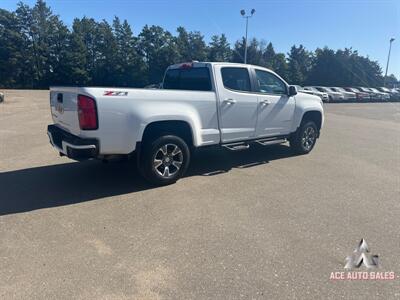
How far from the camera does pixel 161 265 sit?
305 cm

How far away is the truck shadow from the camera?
4.54 m

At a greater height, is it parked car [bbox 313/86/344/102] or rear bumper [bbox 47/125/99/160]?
parked car [bbox 313/86/344/102]

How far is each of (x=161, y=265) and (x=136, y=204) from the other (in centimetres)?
155

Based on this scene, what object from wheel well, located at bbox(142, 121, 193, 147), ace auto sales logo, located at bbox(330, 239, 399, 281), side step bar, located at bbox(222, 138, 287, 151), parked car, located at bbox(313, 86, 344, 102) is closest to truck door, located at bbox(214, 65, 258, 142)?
side step bar, located at bbox(222, 138, 287, 151)

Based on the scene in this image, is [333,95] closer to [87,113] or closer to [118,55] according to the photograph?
[87,113]

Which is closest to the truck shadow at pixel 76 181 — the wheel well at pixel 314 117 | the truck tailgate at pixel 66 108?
the truck tailgate at pixel 66 108

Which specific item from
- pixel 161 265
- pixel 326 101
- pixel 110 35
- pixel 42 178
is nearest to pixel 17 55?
pixel 110 35

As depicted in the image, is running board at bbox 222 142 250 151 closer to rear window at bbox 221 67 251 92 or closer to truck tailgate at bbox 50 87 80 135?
rear window at bbox 221 67 251 92

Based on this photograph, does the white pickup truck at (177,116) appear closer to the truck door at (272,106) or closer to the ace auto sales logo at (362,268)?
the truck door at (272,106)

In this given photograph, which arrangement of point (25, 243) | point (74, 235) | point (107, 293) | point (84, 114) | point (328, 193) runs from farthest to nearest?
point (328, 193) → point (84, 114) → point (74, 235) → point (25, 243) → point (107, 293)

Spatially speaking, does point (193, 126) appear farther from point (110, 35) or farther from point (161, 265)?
point (110, 35)

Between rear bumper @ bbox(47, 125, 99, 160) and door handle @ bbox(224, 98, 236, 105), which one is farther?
door handle @ bbox(224, 98, 236, 105)

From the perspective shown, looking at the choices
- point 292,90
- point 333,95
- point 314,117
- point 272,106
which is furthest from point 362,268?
point 333,95

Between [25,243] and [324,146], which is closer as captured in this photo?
[25,243]
